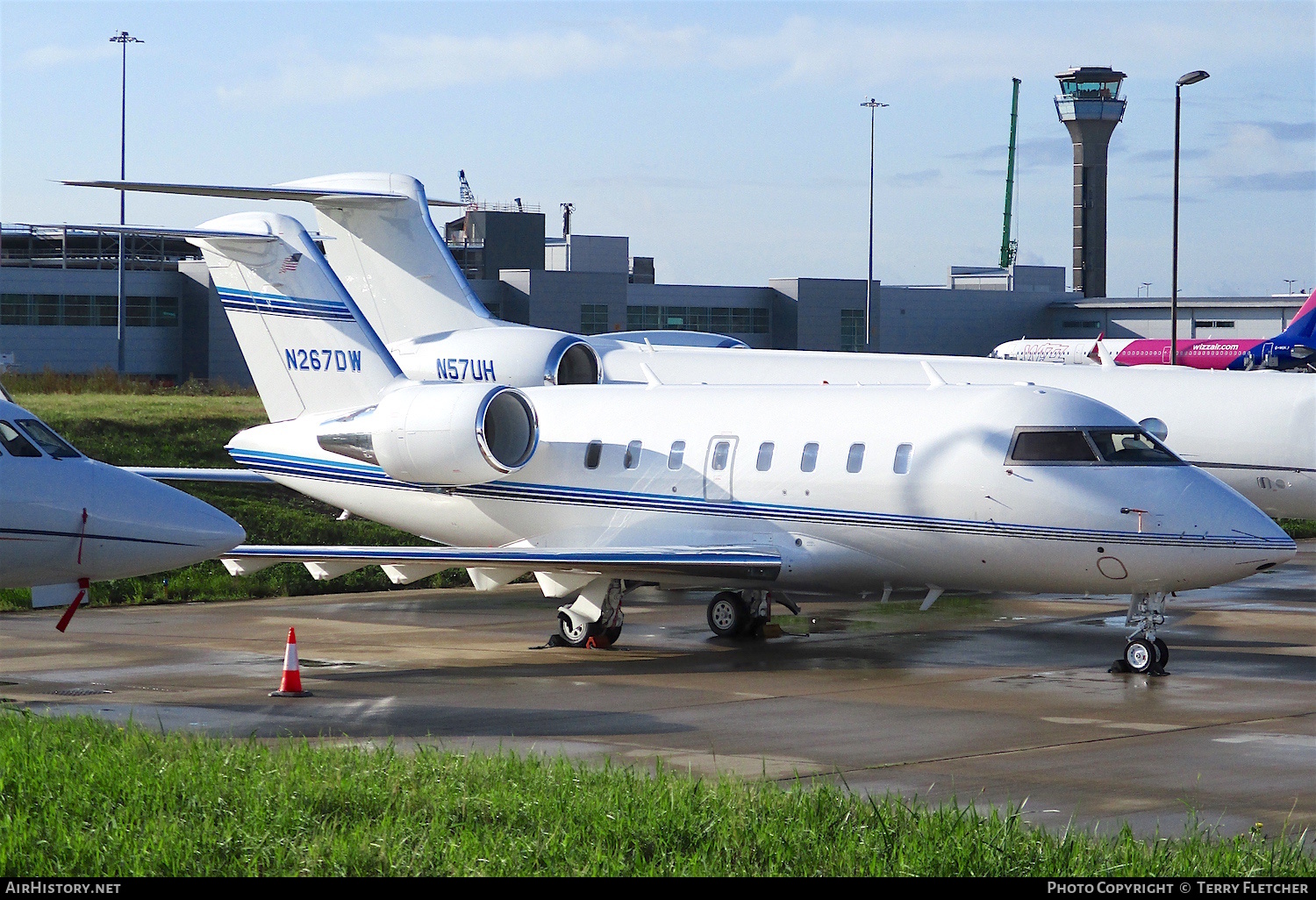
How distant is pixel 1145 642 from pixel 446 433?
25.5 feet

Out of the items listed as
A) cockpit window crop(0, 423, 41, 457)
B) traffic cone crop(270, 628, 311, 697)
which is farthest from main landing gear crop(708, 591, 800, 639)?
cockpit window crop(0, 423, 41, 457)

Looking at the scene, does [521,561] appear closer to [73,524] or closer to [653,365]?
[73,524]

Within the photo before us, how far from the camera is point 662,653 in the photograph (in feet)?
57.2

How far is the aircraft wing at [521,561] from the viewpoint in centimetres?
1609

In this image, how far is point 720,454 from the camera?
17.8 m

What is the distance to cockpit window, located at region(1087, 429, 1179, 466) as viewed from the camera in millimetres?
15609

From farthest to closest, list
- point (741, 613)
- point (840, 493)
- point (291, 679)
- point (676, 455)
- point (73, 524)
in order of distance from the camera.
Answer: point (741, 613) → point (676, 455) → point (840, 493) → point (291, 679) → point (73, 524)

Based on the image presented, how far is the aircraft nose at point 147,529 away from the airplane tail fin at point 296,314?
6.33 metres

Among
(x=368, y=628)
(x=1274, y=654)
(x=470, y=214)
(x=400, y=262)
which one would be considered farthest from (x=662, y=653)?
(x=470, y=214)

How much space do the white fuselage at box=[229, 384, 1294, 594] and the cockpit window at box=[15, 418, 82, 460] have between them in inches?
238

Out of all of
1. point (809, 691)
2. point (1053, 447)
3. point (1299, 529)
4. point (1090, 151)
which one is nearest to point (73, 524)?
point (809, 691)

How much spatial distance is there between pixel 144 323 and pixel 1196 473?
61473 millimetres

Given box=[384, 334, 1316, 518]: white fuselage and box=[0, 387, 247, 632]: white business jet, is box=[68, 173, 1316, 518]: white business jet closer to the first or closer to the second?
box=[384, 334, 1316, 518]: white fuselage
